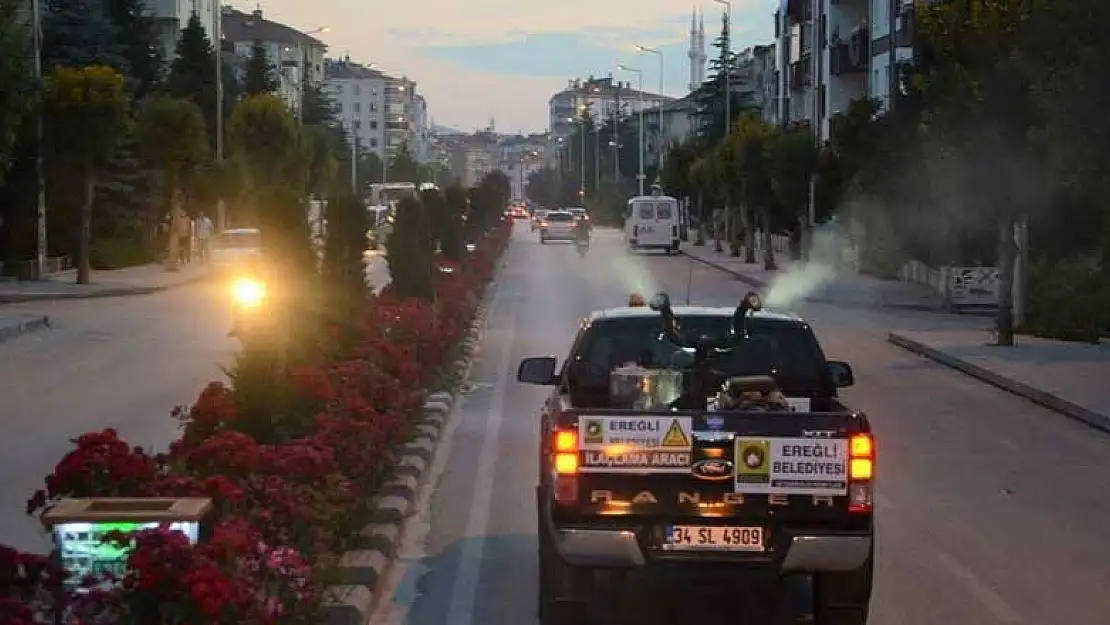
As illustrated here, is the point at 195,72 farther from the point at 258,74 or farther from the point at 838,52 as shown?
the point at 838,52

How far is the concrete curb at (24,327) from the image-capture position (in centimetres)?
2867

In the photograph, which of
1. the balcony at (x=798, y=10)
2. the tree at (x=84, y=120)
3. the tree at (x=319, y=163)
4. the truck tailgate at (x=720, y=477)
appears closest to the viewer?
the truck tailgate at (x=720, y=477)

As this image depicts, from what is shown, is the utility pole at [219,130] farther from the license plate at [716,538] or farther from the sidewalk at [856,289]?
the license plate at [716,538]

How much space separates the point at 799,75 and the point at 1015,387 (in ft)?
196

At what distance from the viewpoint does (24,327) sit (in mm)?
29984

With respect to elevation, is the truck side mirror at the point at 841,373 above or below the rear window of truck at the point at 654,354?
below

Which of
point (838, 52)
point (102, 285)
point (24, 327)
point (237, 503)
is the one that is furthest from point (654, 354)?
point (838, 52)

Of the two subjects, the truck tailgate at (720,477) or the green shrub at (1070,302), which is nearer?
the truck tailgate at (720,477)

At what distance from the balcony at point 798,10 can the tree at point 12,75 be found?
54069mm

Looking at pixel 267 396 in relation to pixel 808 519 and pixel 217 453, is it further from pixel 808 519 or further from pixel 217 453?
pixel 808 519

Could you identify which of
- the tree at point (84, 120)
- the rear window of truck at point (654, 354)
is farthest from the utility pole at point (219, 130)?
the rear window of truck at point (654, 354)

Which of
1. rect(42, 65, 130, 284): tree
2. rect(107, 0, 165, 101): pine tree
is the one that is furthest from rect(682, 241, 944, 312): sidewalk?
rect(107, 0, 165, 101): pine tree

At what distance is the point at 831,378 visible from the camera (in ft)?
31.4

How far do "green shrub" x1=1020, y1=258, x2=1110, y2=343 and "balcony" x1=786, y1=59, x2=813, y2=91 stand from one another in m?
42.5
